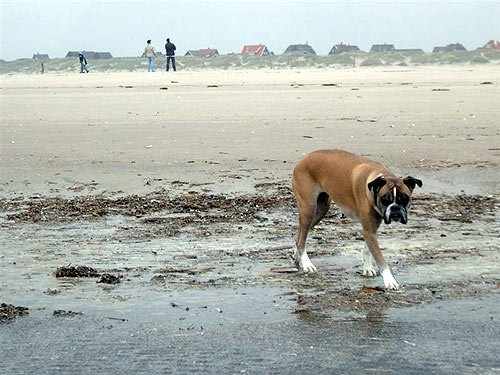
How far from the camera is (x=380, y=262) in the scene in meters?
7.54

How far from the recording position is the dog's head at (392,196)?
23.9 ft

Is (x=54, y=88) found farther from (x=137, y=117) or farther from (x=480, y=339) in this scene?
(x=480, y=339)

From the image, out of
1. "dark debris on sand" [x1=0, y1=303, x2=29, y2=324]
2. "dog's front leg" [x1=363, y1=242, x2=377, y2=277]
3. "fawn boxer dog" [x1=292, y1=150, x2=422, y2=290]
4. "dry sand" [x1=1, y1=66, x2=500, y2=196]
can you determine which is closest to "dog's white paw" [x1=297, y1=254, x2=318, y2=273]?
"fawn boxer dog" [x1=292, y1=150, x2=422, y2=290]

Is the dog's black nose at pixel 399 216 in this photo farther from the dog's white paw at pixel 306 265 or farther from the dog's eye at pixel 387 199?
the dog's white paw at pixel 306 265

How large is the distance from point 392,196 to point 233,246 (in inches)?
78.1

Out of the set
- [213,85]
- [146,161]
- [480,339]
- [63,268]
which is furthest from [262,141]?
[213,85]

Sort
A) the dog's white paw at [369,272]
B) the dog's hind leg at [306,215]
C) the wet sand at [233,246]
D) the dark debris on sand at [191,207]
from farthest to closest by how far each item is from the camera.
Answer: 1. the dark debris on sand at [191,207]
2. the dog's hind leg at [306,215]
3. the dog's white paw at [369,272]
4. the wet sand at [233,246]

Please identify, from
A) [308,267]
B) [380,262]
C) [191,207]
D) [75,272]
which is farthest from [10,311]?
[191,207]

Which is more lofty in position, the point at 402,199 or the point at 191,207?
the point at 402,199

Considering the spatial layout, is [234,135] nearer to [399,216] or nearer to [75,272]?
[75,272]

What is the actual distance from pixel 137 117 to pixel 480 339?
13838 millimetres

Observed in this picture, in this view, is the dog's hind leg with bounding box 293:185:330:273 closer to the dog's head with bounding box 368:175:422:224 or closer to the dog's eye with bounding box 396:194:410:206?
the dog's head with bounding box 368:175:422:224

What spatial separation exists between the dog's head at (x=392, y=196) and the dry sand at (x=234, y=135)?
14.4ft

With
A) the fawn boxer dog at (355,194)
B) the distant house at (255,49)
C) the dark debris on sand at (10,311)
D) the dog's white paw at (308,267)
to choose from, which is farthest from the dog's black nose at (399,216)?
the distant house at (255,49)
